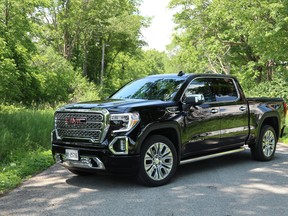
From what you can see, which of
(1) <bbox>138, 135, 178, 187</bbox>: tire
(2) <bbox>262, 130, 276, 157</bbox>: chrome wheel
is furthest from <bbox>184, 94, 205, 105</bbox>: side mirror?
(2) <bbox>262, 130, 276, 157</bbox>: chrome wheel

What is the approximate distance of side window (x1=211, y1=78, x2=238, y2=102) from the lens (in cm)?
791

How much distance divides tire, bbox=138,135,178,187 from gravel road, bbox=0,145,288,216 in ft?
0.52

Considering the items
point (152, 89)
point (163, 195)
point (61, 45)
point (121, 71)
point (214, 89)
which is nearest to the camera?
point (163, 195)

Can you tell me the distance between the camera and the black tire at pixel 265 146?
28.9 ft

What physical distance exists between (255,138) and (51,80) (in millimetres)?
26336

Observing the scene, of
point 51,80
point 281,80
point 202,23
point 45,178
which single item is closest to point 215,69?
point 202,23

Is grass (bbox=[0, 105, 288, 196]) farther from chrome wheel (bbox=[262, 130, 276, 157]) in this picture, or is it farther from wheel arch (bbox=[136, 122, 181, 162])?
chrome wheel (bbox=[262, 130, 276, 157])

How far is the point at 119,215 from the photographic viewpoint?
488 centimetres

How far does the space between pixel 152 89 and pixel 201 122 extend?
3.67 ft

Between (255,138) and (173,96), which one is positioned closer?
(173,96)

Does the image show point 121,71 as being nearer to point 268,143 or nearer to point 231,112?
point 268,143

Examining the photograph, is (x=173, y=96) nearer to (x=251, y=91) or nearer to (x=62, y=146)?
(x=62, y=146)

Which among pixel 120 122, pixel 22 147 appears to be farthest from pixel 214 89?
pixel 22 147

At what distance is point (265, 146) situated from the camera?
8.97m
